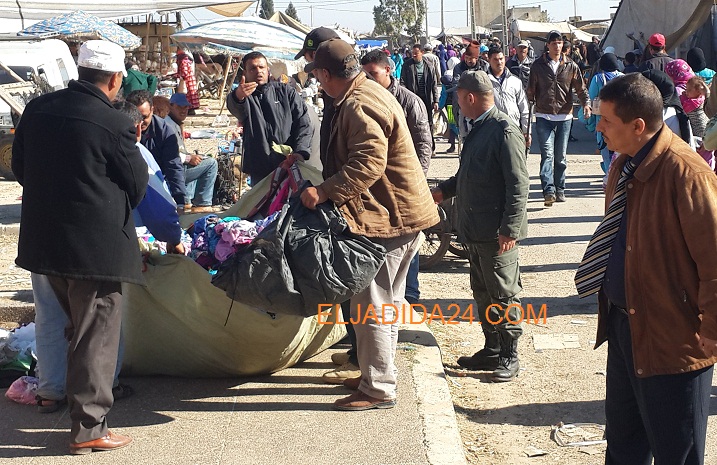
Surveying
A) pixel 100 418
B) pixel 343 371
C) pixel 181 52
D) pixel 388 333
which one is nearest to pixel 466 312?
pixel 343 371

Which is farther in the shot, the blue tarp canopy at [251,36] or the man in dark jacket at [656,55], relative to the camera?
the blue tarp canopy at [251,36]

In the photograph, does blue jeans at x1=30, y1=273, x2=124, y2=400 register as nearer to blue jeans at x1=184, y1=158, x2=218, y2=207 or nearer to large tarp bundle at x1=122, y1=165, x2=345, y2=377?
large tarp bundle at x1=122, y1=165, x2=345, y2=377

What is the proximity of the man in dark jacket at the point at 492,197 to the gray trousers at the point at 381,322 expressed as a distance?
914 mm

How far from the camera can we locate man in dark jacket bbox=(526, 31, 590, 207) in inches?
447

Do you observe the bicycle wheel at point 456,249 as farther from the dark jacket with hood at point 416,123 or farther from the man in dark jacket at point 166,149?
the man in dark jacket at point 166,149

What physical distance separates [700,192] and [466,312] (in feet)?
15.3

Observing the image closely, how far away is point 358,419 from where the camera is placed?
15.5 ft

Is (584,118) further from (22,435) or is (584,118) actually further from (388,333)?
(22,435)

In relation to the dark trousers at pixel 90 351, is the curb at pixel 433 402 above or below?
below

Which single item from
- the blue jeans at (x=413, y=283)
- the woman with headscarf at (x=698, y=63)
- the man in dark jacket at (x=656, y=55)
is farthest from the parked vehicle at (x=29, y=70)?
the woman with headscarf at (x=698, y=63)

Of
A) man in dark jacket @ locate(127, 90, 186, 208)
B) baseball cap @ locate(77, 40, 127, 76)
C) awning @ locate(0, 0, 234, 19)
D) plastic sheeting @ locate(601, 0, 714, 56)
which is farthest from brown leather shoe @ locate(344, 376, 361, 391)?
awning @ locate(0, 0, 234, 19)

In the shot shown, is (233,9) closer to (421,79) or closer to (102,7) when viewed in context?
(102,7)

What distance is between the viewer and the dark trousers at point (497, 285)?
18.7ft

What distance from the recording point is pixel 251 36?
23766mm
